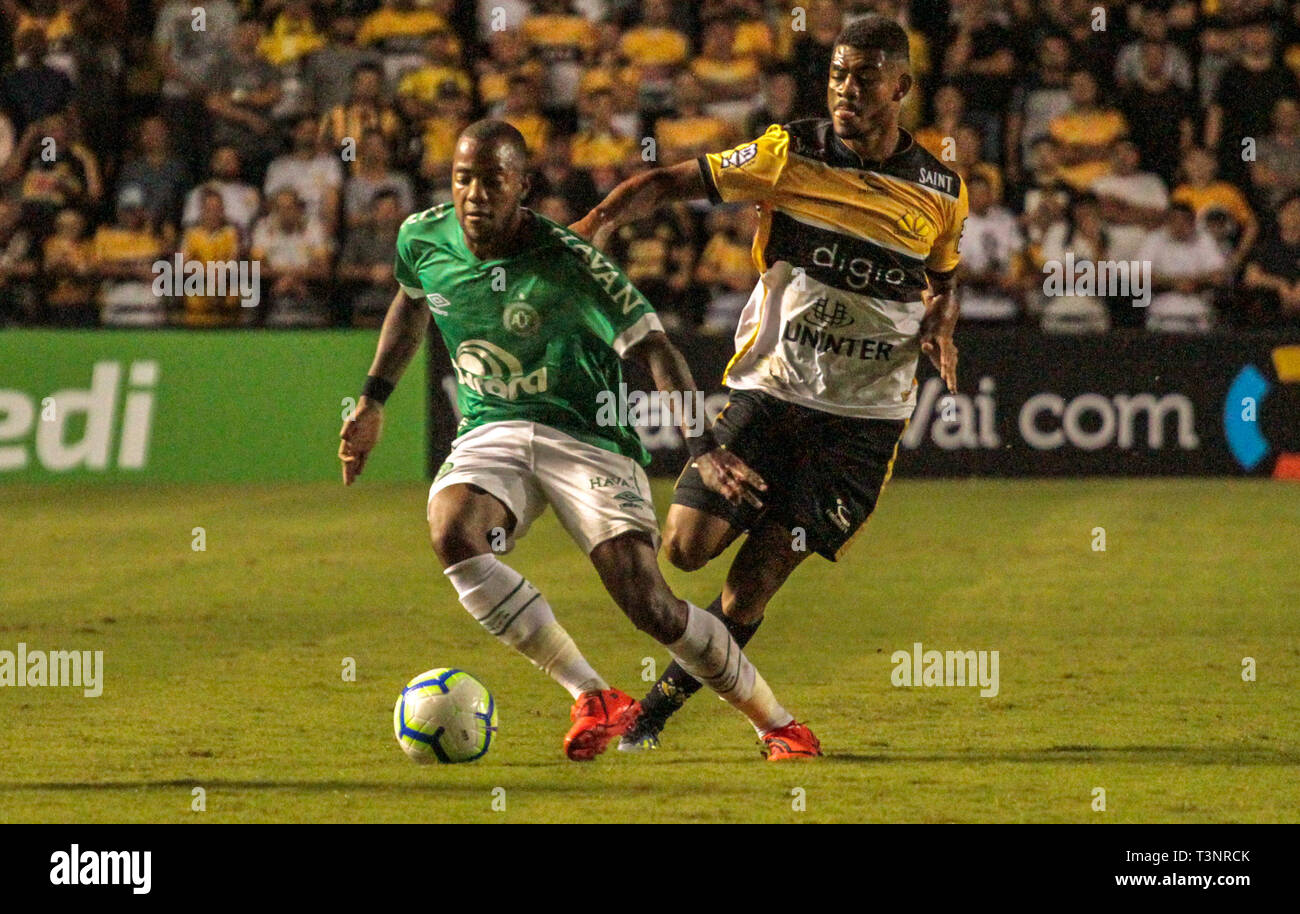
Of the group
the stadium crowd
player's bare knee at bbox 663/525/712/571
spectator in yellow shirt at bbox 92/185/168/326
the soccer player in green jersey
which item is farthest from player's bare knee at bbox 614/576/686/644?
spectator in yellow shirt at bbox 92/185/168/326

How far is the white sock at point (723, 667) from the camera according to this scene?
6.29 metres

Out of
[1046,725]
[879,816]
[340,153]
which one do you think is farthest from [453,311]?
[340,153]

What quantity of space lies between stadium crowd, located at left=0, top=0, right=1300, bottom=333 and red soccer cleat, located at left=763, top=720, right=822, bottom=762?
8.92 m

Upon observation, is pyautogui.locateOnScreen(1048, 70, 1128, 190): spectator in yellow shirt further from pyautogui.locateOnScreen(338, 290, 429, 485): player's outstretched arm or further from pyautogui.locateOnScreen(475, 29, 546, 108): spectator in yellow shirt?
pyautogui.locateOnScreen(338, 290, 429, 485): player's outstretched arm

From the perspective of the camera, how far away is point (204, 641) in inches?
352

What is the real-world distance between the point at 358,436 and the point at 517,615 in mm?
775

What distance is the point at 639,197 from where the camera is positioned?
21.6 feet

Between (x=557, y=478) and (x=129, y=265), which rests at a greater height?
(x=129, y=265)

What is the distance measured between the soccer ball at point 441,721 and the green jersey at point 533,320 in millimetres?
852

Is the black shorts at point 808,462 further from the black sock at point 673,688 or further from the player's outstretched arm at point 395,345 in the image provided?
the player's outstretched arm at point 395,345

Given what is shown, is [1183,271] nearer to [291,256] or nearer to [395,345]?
[291,256]

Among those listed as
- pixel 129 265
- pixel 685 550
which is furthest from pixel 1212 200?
pixel 685 550

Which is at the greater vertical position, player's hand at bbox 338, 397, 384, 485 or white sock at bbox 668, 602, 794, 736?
player's hand at bbox 338, 397, 384, 485

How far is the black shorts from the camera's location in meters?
6.80
